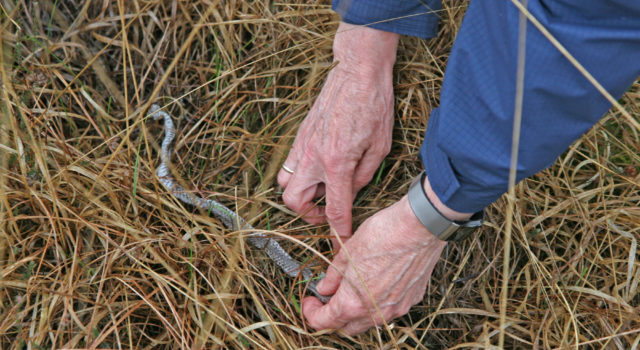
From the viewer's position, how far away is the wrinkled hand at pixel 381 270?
89cm

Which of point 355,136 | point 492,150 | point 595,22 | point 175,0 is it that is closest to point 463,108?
point 492,150

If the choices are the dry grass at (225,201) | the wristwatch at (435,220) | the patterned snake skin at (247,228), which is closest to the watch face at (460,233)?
the wristwatch at (435,220)

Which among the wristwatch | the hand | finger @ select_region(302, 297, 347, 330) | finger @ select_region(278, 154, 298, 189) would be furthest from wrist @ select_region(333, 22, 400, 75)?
finger @ select_region(302, 297, 347, 330)

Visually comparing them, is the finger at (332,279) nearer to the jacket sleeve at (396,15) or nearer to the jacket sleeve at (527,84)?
the jacket sleeve at (527,84)

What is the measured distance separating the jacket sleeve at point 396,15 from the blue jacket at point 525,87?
0.35m

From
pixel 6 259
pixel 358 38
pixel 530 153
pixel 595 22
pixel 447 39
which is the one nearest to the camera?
pixel 595 22

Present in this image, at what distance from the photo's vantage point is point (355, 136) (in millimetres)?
1072

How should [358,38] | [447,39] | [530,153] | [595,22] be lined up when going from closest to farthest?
[595,22] → [530,153] → [358,38] → [447,39]

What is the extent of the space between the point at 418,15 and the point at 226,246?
0.61 m

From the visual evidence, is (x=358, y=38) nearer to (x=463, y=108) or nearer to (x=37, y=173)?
(x=463, y=108)

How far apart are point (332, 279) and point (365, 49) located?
0.48 m

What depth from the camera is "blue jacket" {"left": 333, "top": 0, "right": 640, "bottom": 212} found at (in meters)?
0.57

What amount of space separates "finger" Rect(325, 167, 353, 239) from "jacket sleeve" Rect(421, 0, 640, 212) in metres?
0.32

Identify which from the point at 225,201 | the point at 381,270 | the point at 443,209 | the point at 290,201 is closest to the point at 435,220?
the point at 443,209
